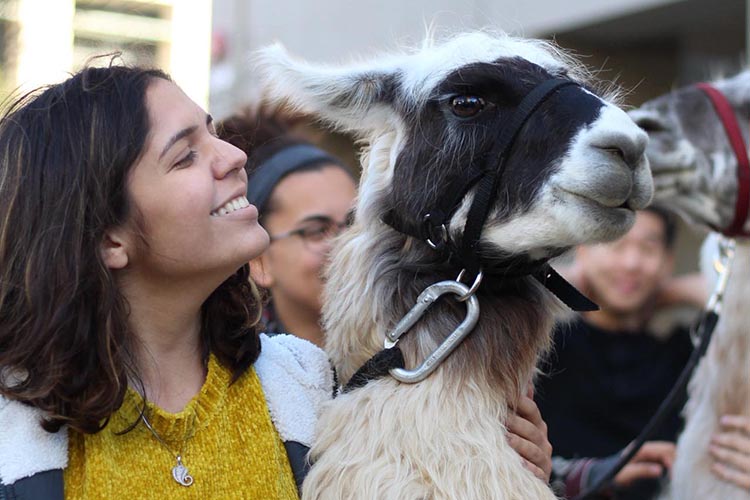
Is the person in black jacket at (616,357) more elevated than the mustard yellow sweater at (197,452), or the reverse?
the mustard yellow sweater at (197,452)

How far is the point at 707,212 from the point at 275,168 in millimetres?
1342

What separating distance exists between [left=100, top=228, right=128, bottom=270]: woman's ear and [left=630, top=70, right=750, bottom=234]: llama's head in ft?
5.97

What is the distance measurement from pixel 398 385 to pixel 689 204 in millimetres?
1596

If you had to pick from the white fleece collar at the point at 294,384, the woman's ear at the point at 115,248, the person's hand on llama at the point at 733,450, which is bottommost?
the person's hand on llama at the point at 733,450

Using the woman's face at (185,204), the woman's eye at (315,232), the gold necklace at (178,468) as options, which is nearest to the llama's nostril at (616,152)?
the woman's face at (185,204)

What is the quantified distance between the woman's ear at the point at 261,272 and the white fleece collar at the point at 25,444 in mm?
920

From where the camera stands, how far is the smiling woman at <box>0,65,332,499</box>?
1537 millimetres

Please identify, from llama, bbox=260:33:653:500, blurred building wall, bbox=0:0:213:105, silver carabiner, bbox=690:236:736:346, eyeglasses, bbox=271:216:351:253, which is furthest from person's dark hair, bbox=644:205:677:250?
llama, bbox=260:33:653:500

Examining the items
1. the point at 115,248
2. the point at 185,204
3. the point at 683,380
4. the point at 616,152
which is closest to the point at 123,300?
the point at 115,248

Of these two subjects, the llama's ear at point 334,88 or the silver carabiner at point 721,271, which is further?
the silver carabiner at point 721,271

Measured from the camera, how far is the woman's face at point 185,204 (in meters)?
1.62

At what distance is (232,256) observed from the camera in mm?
1644

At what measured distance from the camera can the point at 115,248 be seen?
1.66 m

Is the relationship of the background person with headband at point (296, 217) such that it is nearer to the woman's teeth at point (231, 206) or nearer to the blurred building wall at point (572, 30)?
the woman's teeth at point (231, 206)
